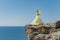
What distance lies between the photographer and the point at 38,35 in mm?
13227

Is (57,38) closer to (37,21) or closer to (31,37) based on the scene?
(31,37)

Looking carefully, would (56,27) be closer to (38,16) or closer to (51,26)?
(51,26)

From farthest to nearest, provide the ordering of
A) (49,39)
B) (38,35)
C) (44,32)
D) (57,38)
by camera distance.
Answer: (44,32), (38,35), (49,39), (57,38)

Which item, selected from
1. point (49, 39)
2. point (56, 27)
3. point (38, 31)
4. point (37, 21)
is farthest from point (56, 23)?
point (37, 21)

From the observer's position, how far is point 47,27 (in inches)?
569

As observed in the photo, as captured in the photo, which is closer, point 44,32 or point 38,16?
point 44,32

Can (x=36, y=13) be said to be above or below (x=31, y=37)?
above

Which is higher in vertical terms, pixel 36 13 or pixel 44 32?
pixel 36 13

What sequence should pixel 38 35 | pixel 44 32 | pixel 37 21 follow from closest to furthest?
1. pixel 38 35
2. pixel 44 32
3. pixel 37 21

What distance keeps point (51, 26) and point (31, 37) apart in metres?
1.87

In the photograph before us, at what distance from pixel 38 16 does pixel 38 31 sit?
6.45 metres

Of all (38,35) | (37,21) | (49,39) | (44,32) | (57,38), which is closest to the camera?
(57,38)


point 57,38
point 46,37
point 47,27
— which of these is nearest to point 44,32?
point 47,27

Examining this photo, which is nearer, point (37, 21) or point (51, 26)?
point (51, 26)
